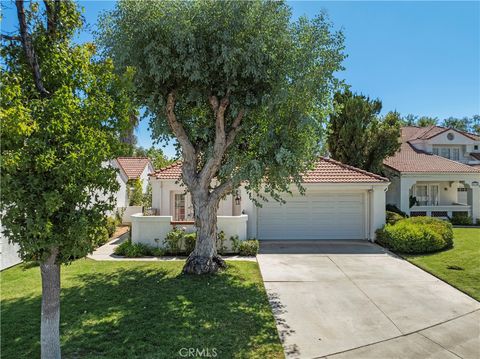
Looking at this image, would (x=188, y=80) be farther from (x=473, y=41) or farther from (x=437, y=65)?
(x=437, y=65)

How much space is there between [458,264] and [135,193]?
1963cm

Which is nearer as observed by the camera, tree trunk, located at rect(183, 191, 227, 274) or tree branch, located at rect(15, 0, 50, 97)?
tree branch, located at rect(15, 0, 50, 97)

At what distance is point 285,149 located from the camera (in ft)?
25.9

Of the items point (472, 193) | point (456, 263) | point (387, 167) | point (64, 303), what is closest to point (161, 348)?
point (64, 303)

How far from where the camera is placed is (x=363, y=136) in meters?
18.4

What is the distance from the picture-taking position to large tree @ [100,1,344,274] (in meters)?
7.15

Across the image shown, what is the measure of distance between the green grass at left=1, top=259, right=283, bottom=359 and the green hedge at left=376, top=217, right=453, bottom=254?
20.8ft

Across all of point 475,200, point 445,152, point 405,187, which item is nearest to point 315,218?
point 405,187

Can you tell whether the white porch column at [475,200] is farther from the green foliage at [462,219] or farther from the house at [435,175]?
the green foliage at [462,219]

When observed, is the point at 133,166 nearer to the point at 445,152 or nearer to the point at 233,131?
the point at 233,131

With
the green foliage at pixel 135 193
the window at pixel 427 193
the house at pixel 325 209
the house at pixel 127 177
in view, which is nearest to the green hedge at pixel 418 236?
the house at pixel 325 209

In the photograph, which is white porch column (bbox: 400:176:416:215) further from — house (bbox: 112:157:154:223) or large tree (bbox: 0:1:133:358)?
large tree (bbox: 0:1:133:358)

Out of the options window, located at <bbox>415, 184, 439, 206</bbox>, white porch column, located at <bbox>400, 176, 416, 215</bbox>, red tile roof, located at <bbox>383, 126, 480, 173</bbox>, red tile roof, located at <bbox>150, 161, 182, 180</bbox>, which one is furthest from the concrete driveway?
window, located at <bbox>415, 184, 439, 206</bbox>

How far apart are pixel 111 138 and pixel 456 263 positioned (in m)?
11.2
